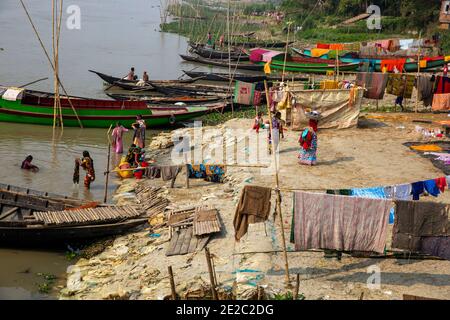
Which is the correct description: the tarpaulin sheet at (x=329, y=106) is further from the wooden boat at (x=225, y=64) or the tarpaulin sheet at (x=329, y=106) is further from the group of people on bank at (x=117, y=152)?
the wooden boat at (x=225, y=64)

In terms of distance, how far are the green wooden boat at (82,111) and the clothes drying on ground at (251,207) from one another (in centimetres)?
1031

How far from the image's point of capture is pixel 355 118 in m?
15.6

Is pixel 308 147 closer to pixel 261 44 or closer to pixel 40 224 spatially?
pixel 40 224

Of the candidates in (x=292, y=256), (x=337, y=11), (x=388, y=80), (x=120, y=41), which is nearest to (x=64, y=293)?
(x=292, y=256)

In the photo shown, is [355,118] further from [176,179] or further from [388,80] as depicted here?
[176,179]

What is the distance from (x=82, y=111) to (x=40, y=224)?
8.88 metres

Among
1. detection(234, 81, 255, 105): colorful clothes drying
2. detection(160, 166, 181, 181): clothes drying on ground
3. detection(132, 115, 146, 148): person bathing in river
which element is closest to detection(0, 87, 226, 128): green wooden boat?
detection(234, 81, 255, 105): colorful clothes drying

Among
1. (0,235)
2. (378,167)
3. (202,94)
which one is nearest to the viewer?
(0,235)

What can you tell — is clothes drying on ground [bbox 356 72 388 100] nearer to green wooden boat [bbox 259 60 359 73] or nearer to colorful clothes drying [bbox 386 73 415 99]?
colorful clothes drying [bbox 386 73 415 99]

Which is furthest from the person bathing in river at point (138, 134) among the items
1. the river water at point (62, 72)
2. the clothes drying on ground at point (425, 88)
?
the clothes drying on ground at point (425, 88)

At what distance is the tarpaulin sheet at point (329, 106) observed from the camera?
1512 cm

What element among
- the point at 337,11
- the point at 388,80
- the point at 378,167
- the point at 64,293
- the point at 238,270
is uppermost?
the point at 337,11

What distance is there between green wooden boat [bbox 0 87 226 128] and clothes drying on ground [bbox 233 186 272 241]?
1031cm
